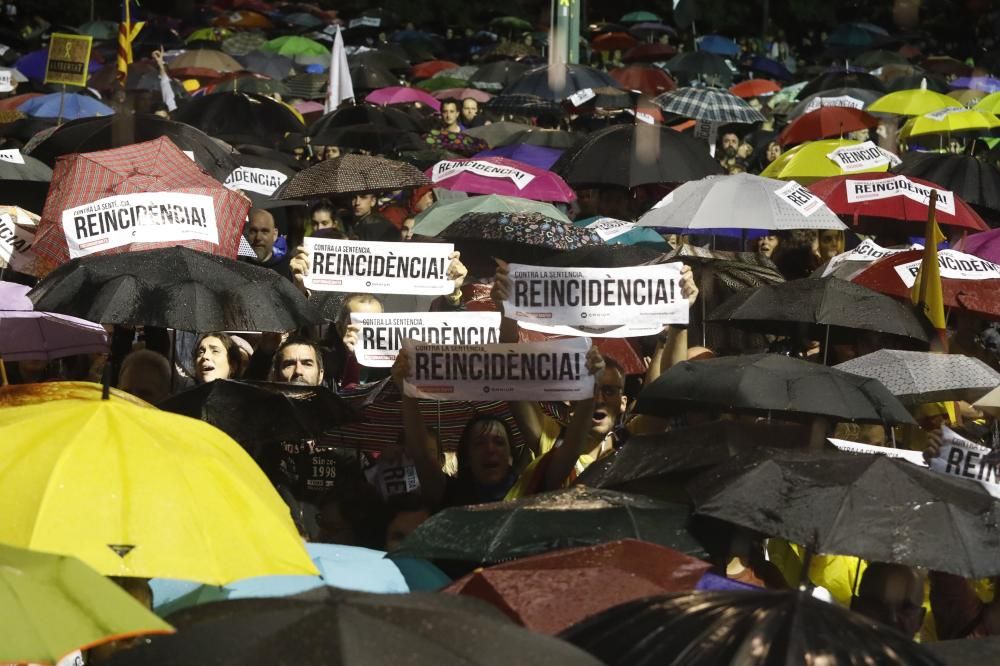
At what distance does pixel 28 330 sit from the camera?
9148 mm

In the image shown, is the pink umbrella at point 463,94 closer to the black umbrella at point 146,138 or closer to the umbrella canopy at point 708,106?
the umbrella canopy at point 708,106

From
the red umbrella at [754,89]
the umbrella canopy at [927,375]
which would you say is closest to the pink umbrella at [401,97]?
the red umbrella at [754,89]

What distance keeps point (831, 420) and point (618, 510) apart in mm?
1960

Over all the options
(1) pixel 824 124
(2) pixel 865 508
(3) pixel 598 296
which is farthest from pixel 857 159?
(2) pixel 865 508

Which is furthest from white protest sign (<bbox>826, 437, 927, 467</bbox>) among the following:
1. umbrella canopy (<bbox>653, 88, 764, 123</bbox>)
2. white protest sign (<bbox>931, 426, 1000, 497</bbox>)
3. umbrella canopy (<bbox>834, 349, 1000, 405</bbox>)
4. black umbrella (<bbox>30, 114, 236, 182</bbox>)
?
umbrella canopy (<bbox>653, 88, 764, 123</bbox>)

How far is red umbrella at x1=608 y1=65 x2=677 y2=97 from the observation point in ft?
75.4

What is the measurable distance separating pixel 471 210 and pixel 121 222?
2.88 m

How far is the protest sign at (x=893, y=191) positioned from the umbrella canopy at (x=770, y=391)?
15.1 ft

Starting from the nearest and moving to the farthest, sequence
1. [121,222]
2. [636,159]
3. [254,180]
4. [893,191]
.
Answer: [121,222] → [893,191] → [254,180] → [636,159]

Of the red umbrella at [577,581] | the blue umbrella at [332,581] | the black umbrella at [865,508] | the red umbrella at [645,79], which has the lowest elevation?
the red umbrella at [645,79]

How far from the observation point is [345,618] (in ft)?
11.9

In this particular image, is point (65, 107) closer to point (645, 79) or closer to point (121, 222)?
point (645, 79)

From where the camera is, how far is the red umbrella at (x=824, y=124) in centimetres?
1747

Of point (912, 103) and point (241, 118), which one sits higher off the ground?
point (241, 118)
